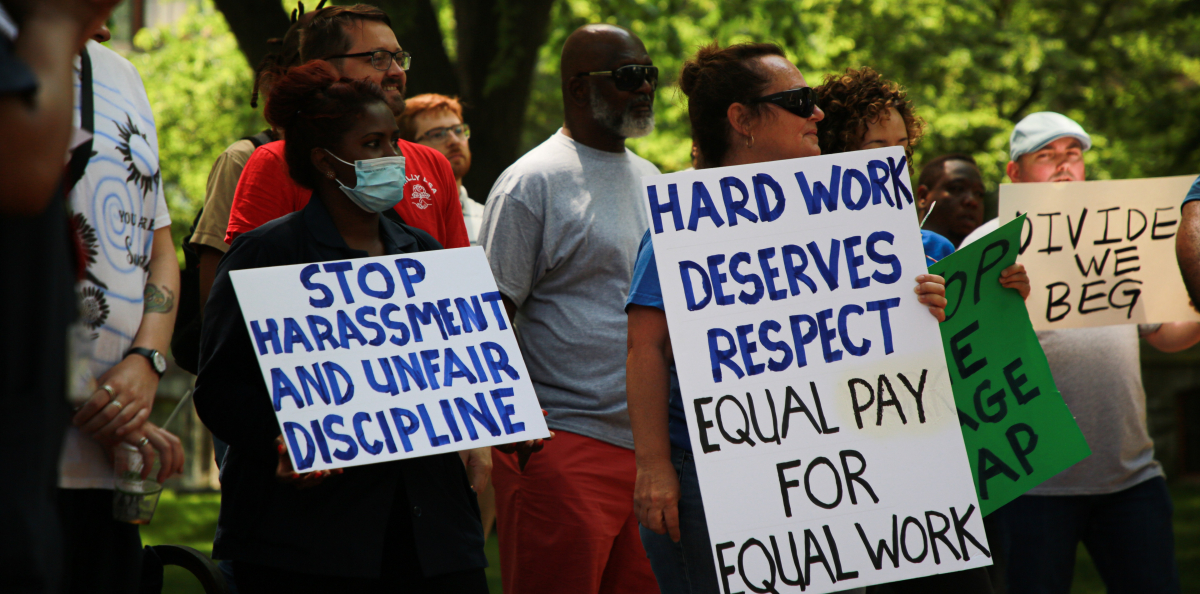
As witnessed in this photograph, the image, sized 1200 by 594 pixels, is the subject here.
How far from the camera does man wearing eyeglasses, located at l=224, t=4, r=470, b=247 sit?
3.31 meters

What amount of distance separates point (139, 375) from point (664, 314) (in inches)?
47.9

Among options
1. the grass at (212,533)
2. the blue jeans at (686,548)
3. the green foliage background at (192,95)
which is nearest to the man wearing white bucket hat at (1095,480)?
the blue jeans at (686,548)

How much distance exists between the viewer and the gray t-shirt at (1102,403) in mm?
4266

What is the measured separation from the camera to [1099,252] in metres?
4.20

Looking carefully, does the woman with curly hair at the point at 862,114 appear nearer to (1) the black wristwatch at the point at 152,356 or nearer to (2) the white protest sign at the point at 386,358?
(2) the white protest sign at the point at 386,358

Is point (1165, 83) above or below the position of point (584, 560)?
below

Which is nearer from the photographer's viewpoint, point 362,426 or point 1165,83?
point 362,426

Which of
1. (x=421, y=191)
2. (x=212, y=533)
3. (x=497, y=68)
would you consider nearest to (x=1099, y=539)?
(x=421, y=191)

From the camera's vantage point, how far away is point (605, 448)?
12.1ft

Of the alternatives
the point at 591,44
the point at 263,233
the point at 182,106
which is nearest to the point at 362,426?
the point at 263,233

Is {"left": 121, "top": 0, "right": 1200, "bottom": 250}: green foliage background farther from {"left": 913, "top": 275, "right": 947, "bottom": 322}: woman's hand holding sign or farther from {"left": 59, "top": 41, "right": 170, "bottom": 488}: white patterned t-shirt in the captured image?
{"left": 59, "top": 41, "right": 170, "bottom": 488}: white patterned t-shirt

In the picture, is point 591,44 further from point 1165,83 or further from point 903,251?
point 1165,83

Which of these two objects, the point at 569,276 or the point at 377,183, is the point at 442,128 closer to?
the point at 569,276

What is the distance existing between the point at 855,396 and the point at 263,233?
60.6 inches
